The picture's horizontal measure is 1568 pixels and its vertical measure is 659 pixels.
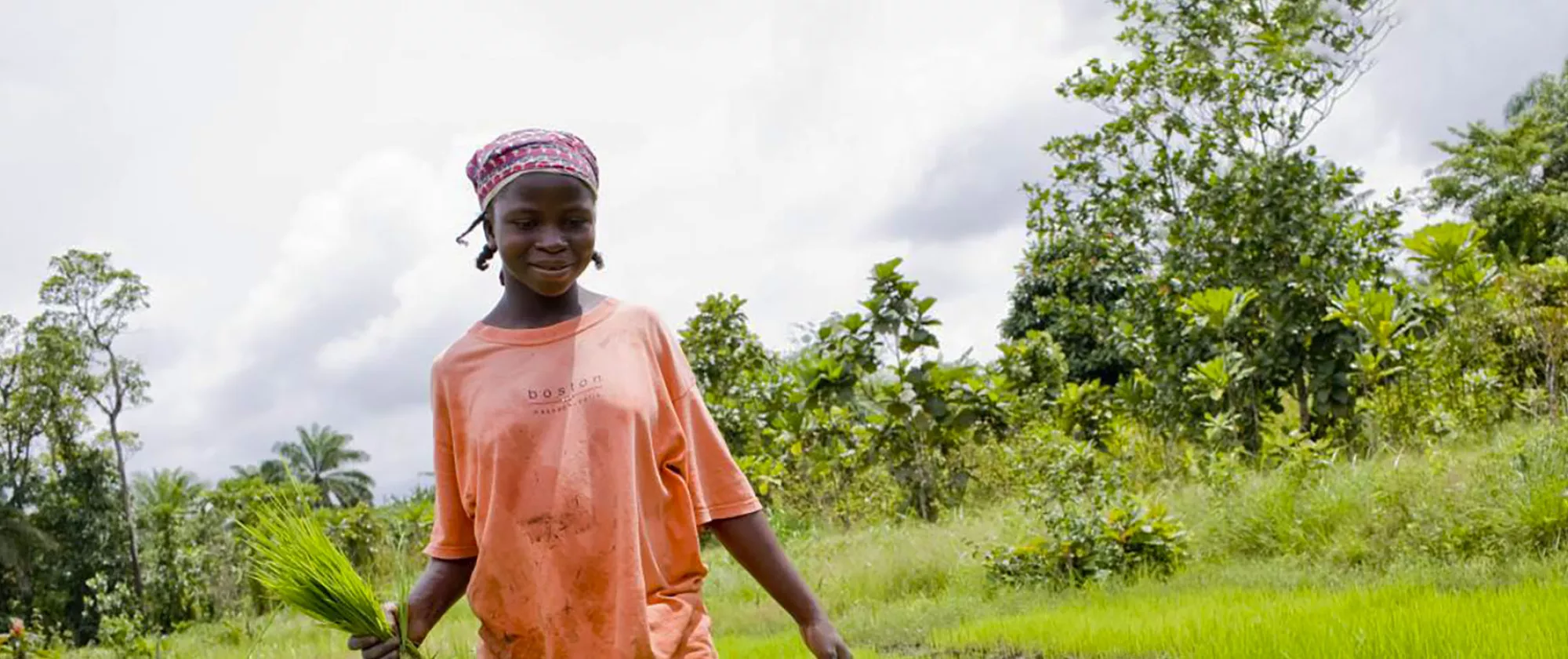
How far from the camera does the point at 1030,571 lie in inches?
276

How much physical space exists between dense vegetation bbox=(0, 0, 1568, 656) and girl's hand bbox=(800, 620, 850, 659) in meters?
2.73

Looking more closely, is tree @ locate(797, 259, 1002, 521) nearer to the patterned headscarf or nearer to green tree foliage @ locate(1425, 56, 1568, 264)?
the patterned headscarf

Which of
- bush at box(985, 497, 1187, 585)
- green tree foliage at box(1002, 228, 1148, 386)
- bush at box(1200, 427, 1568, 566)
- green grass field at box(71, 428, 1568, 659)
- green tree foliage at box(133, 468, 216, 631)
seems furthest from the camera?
green tree foliage at box(133, 468, 216, 631)

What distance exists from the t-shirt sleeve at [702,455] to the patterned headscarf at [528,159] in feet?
0.99

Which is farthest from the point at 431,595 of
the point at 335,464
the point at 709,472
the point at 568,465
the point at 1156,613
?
the point at 335,464

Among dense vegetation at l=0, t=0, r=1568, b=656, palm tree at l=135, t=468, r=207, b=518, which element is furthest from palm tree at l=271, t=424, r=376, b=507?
dense vegetation at l=0, t=0, r=1568, b=656

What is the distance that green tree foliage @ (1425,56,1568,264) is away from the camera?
105 feet

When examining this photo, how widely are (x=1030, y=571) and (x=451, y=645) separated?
3.22 metres

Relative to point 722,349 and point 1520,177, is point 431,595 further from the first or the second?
point 1520,177

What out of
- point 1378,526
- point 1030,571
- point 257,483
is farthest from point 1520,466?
point 257,483

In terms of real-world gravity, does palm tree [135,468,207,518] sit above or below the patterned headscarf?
above

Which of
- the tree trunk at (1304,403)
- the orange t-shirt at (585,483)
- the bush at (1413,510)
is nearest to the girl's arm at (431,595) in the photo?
the orange t-shirt at (585,483)

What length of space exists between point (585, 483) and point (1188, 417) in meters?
9.68

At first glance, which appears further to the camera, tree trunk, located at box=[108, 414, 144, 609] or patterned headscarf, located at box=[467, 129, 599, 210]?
tree trunk, located at box=[108, 414, 144, 609]
